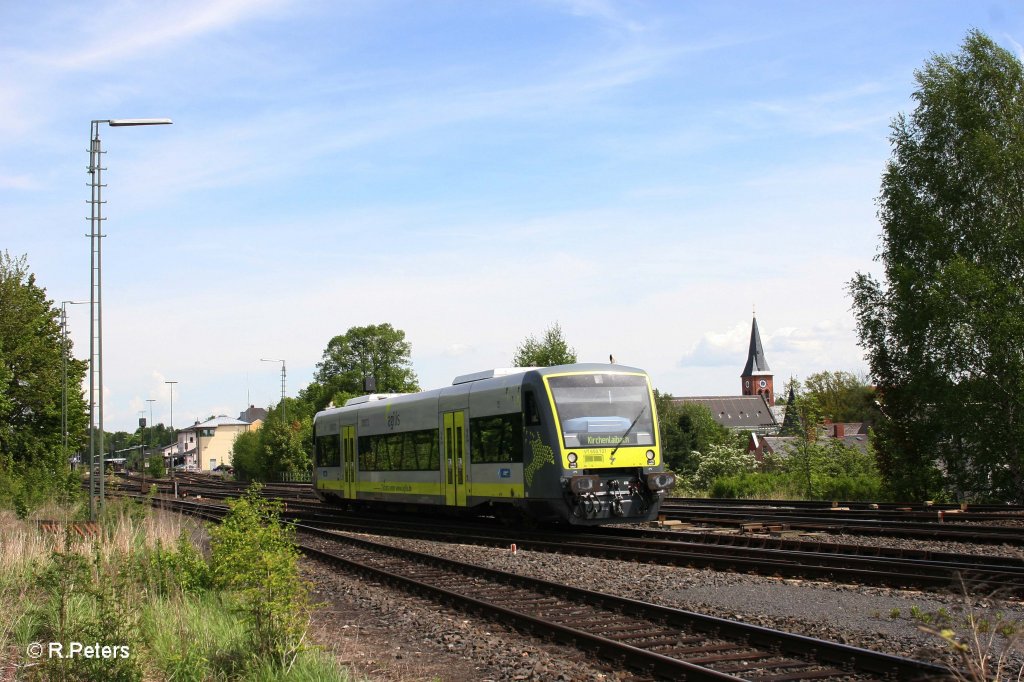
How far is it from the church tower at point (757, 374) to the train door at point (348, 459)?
465 feet

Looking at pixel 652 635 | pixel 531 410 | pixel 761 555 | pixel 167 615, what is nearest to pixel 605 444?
pixel 531 410

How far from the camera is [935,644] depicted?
27.5ft

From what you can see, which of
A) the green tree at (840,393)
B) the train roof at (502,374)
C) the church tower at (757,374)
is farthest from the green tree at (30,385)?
the church tower at (757,374)

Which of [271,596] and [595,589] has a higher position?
[271,596]

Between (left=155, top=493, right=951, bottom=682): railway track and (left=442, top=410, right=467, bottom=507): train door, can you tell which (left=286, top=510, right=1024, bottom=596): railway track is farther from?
(left=155, top=493, right=951, bottom=682): railway track

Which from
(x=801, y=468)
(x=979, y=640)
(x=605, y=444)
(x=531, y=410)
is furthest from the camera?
(x=801, y=468)

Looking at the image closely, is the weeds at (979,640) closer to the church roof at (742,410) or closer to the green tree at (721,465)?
the green tree at (721,465)

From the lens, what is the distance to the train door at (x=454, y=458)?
22.2 metres

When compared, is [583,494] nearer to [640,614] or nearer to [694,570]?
[694,570]

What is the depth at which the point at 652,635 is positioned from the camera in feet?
31.0

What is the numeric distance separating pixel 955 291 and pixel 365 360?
228ft

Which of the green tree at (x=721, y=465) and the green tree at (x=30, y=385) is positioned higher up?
the green tree at (x=30, y=385)

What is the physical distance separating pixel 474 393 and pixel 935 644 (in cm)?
1413

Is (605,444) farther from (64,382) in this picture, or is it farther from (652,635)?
(64,382)
